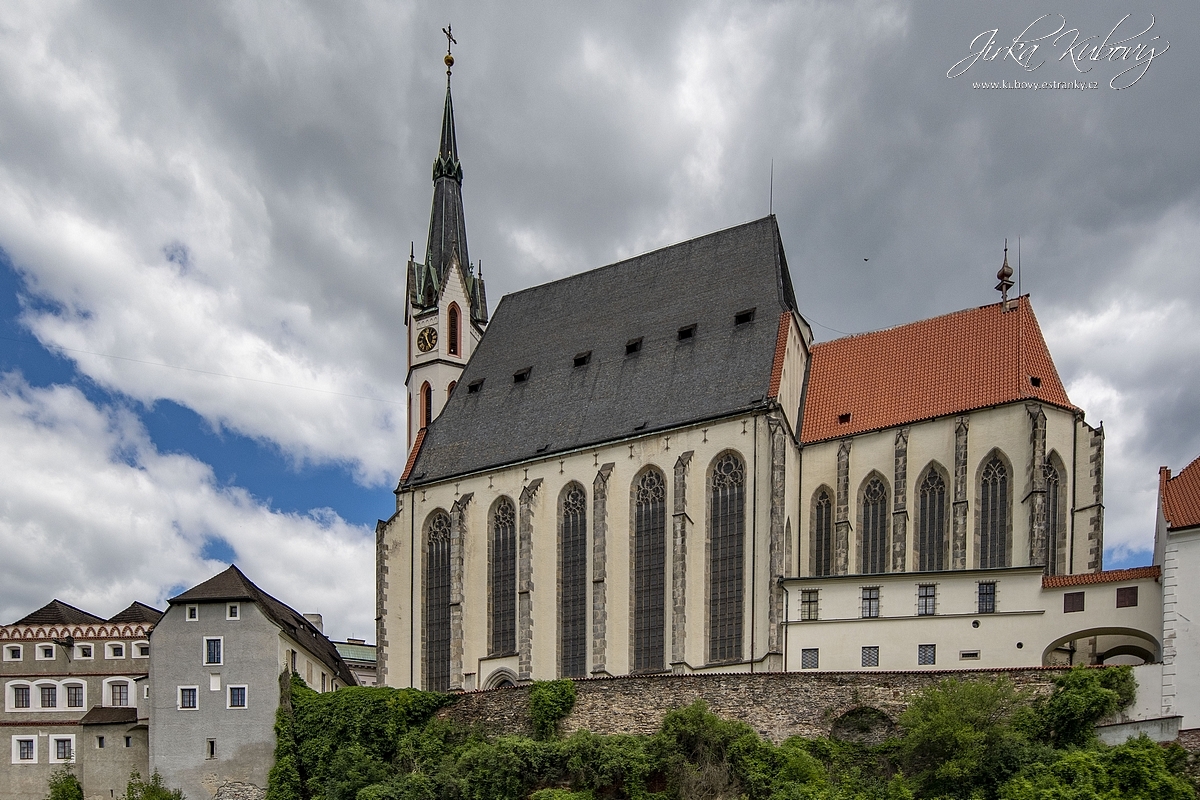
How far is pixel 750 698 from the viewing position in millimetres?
38781

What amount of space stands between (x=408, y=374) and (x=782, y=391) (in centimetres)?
2246

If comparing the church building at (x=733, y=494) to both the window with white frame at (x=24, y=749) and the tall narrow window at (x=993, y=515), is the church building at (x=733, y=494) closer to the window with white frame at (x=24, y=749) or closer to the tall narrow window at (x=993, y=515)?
the tall narrow window at (x=993, y=515)

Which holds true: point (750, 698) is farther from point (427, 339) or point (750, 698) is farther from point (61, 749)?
point (427, 339)

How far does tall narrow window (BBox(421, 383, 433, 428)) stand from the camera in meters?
62.5

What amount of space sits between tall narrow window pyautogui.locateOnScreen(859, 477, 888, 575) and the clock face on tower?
2462 cm

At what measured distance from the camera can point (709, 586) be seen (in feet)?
156

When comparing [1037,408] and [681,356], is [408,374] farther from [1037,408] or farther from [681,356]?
[1037,408]

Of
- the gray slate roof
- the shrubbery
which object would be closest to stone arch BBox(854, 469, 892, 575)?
the gray slate roof

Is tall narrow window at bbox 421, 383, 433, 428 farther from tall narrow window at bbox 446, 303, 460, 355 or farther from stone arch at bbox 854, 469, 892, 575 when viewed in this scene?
stone arch at bbox 854, 469, 892, 575

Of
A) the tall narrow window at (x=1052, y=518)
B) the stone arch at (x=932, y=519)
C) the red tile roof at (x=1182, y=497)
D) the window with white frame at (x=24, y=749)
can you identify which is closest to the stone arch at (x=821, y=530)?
the stone arch at (x=932, y=519)

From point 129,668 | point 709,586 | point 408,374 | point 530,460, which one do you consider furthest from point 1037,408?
point 129,668

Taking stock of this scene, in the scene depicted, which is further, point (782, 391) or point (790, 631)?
point (782, 391)

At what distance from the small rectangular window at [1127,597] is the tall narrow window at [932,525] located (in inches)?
313

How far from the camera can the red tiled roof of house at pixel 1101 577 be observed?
3784cm
